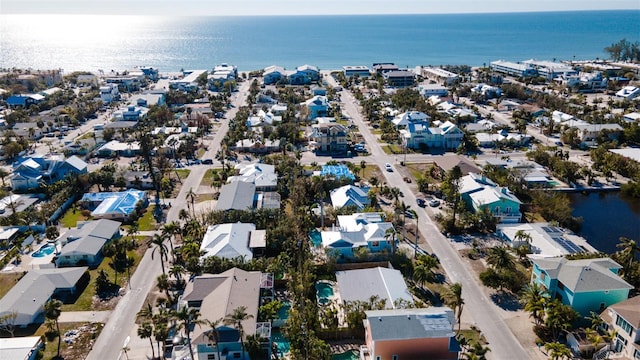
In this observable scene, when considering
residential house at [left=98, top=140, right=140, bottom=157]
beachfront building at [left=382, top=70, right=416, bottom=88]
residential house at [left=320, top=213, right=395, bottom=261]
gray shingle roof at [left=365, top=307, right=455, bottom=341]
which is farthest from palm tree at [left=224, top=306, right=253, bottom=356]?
beachfront building at [left=382, top=70, right=416, bottom=88]

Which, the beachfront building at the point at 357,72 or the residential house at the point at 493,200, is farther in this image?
the beachfront building at the point at 357,72

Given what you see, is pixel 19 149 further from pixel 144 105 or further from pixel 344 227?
pixel 344 227

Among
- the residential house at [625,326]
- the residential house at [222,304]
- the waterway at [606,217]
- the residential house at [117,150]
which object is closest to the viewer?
the residential house at [625,326]

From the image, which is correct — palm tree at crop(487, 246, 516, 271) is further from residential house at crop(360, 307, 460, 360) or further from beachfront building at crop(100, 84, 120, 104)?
beachfront building at crop(100, 84, 120, 104)

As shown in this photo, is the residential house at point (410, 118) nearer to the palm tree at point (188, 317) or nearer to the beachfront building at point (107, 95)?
the palm tree at point (188, 317)

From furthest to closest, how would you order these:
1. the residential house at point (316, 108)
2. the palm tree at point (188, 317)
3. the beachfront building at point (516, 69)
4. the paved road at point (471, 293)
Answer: the beachfront building at point (516, 69) → the residential house at point (316, 108) → the paved road at point (471, 293) → the palm tree at point (188, 317)

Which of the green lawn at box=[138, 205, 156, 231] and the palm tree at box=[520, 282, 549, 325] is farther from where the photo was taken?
the green lawn at box=[138, 205, 156, 231]

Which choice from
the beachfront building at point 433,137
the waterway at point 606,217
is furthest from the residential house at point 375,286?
the beachfront building at point 433,137

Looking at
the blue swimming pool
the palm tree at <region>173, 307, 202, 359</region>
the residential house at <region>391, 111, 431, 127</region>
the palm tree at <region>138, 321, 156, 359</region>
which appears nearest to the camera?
the palm tree at <region>173, 307, 202, 359</region>
